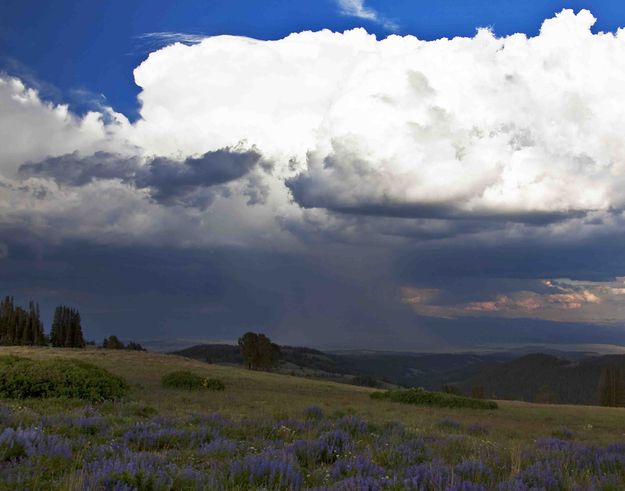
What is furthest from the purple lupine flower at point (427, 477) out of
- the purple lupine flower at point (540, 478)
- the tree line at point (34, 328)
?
the tree line at point (34, 328)

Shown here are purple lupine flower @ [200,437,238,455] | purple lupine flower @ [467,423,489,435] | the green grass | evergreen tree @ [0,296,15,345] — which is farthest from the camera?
evergreen tree @ [0,296,15,345]

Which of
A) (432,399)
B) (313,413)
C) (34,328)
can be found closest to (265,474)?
(313,413)

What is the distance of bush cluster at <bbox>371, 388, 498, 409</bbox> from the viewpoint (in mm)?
37344

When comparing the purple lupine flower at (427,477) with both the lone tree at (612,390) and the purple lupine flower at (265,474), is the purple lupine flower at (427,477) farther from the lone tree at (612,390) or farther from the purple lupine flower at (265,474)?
the lone tree at (612,390)

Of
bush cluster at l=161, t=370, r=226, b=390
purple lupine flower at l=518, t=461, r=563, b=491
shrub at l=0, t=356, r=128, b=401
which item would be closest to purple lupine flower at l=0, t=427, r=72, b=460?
purple lupine flower at l=518, t=461, r=563, b=491

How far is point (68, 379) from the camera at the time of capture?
22.2m

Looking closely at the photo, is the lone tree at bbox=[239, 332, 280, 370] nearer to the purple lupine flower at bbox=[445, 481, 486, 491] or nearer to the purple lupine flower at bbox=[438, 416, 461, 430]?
the purple lupine flower at bbox=[438, 416, 461, 430]

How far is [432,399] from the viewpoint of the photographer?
125 ft

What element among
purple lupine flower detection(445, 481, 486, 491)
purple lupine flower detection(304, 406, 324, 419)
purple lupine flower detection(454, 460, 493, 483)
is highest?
purple lupine flower detection(445, 481, 486, 491)

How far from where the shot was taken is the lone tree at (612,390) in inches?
4532

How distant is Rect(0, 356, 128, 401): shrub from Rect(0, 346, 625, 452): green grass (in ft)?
3.88

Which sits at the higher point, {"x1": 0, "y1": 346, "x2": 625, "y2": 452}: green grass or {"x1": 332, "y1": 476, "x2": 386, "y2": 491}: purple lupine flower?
{"x1": 332, "y1": 476, "x2": 386, "y2": 491}: purple lupine flower

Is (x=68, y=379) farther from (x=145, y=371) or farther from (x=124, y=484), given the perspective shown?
(x=145, y=371)

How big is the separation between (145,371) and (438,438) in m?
34.7
